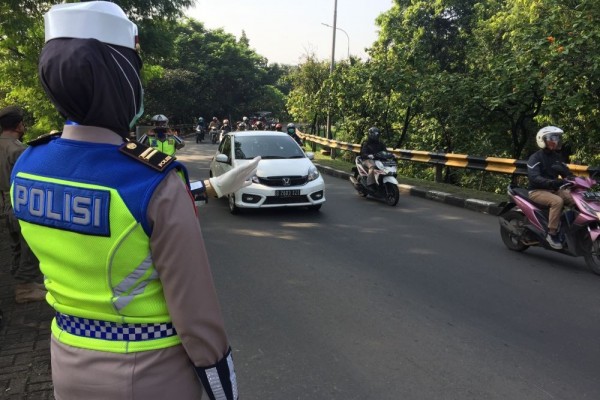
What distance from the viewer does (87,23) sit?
1.38 metres

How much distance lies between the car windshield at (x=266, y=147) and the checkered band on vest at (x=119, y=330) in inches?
326

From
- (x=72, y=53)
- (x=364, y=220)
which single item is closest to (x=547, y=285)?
(x=364, y=220)

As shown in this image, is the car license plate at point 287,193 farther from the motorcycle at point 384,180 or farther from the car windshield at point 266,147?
the motorcycle at point 384,180

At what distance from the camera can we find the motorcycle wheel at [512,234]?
6.59 m

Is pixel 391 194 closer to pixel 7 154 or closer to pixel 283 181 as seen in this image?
pixel 283 181

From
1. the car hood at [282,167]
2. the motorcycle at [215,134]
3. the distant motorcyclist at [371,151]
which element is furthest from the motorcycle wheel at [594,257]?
the motorcycle at [215,134]

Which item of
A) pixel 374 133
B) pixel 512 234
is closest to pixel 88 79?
pixel 512 234

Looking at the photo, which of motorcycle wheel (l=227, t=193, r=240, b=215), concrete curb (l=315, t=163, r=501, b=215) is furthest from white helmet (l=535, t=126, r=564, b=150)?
motorcycle wheel (l=227, t=193, r=240, b=215)

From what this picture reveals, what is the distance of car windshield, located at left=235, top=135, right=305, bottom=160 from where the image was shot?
9.89 metres

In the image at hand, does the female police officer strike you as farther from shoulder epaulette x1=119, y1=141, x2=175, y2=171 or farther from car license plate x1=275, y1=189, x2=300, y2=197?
car license plate x1=275, y1=189, x2=300, y2=197

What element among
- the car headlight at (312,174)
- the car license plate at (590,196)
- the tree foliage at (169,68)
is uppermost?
the tree foliage at (169,68)

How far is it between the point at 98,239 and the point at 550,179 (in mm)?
6021

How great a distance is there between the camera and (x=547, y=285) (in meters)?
5.33

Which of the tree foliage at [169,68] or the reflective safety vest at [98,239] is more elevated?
the tree foliage at [169,68]
